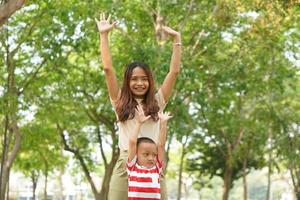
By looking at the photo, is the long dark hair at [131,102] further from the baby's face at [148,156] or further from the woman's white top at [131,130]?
the baby's face at [148,156]

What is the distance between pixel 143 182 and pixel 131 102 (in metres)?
0.58

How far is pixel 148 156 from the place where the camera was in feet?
13.8

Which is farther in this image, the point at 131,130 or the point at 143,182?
the point at 131,130

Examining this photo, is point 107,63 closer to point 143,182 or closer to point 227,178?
point 143,182

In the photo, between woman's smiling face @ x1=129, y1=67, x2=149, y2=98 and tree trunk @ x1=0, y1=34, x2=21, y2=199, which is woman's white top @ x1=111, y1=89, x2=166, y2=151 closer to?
woman's smiling face @ x1=129, y1=67, x2=149, y2=98

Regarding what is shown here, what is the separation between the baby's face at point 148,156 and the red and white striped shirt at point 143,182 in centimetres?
3

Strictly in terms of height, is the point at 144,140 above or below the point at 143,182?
above

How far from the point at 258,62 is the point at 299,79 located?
537 cm

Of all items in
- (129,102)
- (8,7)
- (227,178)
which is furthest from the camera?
(227,178)

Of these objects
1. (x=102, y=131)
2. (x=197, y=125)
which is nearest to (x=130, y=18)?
(x=197, y=125)

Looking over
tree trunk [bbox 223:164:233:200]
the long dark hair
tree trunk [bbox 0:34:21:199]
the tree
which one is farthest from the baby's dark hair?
tree trunk [bbox 223:164:233:200]

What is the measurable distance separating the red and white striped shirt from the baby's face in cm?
3

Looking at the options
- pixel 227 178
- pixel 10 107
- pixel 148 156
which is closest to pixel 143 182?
pixel 148 156

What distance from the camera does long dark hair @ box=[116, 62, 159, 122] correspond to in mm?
4305
